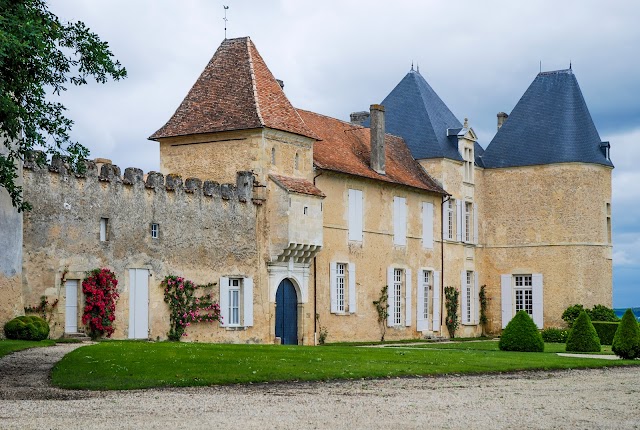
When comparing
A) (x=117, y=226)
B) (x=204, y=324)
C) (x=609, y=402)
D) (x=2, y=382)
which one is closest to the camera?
(x=609, y=402)

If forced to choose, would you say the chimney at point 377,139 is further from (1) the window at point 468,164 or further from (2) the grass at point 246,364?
(2) the grass at point 246,364

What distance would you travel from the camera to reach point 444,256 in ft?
129

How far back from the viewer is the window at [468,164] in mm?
40875

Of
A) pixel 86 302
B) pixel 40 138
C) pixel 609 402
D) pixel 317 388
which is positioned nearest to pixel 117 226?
pixel 86 302

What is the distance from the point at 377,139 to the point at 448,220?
610cm

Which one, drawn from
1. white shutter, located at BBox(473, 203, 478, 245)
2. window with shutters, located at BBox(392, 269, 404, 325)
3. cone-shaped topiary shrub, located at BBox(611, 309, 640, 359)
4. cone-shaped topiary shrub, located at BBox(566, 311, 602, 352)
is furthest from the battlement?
white shutter, located at BBox(473, 203, 478, 245)

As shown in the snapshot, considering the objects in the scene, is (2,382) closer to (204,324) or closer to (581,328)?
(204,324)

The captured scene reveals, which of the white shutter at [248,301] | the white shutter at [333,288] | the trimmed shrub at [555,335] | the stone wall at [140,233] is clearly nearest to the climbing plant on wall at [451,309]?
the trimmed shrub at [555,335]

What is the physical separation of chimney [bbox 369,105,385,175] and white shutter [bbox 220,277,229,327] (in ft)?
26.8

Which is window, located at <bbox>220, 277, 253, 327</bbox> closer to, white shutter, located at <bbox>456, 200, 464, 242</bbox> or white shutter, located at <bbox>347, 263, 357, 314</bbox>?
white shutter, located at <bbox>347, 263, 357, 314</bbox>

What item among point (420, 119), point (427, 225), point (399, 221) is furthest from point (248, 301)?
point (420, 119)

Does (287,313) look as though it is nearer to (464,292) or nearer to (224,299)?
(224,299)

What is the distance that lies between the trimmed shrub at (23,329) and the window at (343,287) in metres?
11.7

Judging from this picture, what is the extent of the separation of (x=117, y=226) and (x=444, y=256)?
16463 mm
